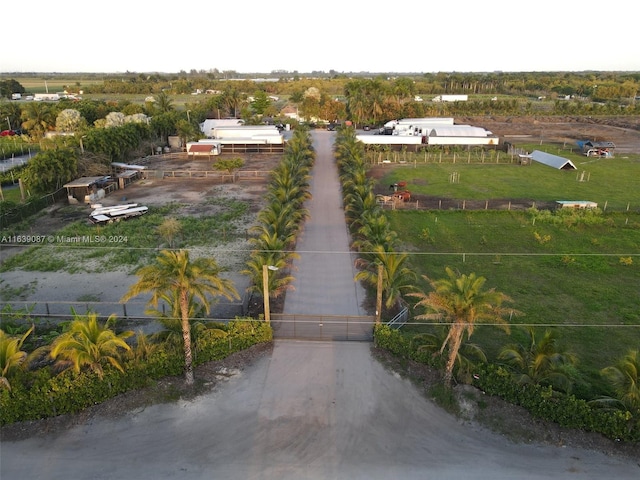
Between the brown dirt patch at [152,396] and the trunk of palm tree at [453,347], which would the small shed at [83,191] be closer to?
the brown dirt patch at [152,396]

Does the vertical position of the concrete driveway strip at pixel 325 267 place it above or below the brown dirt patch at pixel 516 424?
above

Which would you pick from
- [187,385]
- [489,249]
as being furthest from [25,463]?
[489,249]

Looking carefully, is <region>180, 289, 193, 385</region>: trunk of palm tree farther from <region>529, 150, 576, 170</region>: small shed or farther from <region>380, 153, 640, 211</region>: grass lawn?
<region>529, 150, 576, 170</region>: small shed

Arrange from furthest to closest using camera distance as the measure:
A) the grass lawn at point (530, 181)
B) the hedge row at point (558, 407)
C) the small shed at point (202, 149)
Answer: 1. the small shed at point (202, 149)
2. the grass lawn at point (530, 181)
3. the hedge row at point (558, 407)

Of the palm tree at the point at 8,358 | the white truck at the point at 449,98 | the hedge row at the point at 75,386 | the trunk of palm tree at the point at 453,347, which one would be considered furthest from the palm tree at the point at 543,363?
the white truck at the point at 449,98

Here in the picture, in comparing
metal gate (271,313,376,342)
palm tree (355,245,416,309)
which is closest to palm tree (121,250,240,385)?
metal gate (271,313,376,342)

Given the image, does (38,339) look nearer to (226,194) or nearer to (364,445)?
(364,445)
